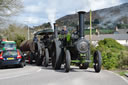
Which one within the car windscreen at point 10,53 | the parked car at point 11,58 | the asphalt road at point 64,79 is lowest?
the asphalt road at point 64,79

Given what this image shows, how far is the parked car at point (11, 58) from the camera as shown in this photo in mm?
13075

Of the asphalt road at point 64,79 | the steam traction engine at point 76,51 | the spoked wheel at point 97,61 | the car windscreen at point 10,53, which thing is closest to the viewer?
the asphalt road at point 64,79

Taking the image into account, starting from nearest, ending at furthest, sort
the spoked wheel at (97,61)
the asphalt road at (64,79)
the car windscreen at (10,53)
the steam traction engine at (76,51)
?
the asphalt road at (64,79) → the spoked wheel at (97,61) → the steam traction engine at (76,51) → the car windscreen at (10,53)

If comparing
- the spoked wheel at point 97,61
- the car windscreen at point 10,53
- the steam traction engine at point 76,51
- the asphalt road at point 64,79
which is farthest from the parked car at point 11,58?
the spoked wheel at point 97,61

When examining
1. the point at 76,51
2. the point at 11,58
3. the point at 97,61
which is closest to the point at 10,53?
the point at 11,58

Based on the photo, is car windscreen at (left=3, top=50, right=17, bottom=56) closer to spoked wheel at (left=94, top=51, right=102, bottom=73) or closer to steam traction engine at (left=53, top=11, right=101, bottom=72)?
steam traction engine at (left=53, top=11, right=101, bottom=72)

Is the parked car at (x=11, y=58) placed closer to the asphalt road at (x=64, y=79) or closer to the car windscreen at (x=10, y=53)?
the car windscreen at (x=10, y=53)

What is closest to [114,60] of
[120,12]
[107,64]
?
[107,64]

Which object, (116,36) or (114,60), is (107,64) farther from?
(116,36)

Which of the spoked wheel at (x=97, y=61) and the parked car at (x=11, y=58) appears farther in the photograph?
the parked car at (x=11, y=58)

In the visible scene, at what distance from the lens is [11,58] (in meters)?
13.2

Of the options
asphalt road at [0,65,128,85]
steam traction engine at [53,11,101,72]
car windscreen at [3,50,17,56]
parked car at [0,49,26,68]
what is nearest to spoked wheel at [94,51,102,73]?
steam traction engine at [53,11,101,72]

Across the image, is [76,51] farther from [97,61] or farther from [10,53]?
[10,53]

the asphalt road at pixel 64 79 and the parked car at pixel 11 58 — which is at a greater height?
the parked car at pixel 11 58
